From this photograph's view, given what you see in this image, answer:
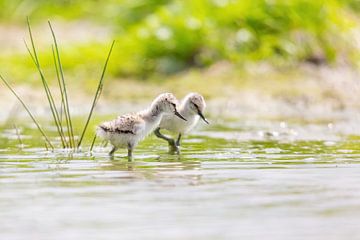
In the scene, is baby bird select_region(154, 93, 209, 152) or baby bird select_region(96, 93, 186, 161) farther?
baby bird select_region(154, 93, 209, 152)

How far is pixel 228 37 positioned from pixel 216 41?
182 mm

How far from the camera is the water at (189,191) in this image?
611 cm

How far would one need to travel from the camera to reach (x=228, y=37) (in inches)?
608

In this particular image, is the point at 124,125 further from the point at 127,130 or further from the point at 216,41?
the point at 216,41

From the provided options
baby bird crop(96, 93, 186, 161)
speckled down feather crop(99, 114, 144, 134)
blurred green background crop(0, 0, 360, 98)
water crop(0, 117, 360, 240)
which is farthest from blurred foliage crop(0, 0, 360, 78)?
speckled down feather crop(99, 114, 144, 134)

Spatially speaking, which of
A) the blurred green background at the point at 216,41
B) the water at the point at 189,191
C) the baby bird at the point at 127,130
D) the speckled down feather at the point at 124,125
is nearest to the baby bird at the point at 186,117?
the water at the point at 189,191

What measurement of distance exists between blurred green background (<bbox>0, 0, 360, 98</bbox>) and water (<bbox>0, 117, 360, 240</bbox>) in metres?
4.57

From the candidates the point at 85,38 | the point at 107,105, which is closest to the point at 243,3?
the point at 107,105

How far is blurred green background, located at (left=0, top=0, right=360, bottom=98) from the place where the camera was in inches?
585

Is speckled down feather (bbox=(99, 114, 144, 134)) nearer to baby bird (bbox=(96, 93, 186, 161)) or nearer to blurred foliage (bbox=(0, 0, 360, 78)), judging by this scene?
baby bird (bbox=(96, 93, 186, 161))

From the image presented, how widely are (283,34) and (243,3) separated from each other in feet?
2.40

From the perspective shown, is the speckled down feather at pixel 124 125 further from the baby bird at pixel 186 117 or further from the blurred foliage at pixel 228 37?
the blurred foliage at pixel 228 37

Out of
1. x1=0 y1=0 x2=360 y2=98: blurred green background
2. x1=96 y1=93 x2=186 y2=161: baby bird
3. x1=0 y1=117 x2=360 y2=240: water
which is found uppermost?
x1=0 y1=0 x2=360 y2=98: blurred green background

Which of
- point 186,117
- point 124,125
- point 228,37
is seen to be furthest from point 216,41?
point 124,125
